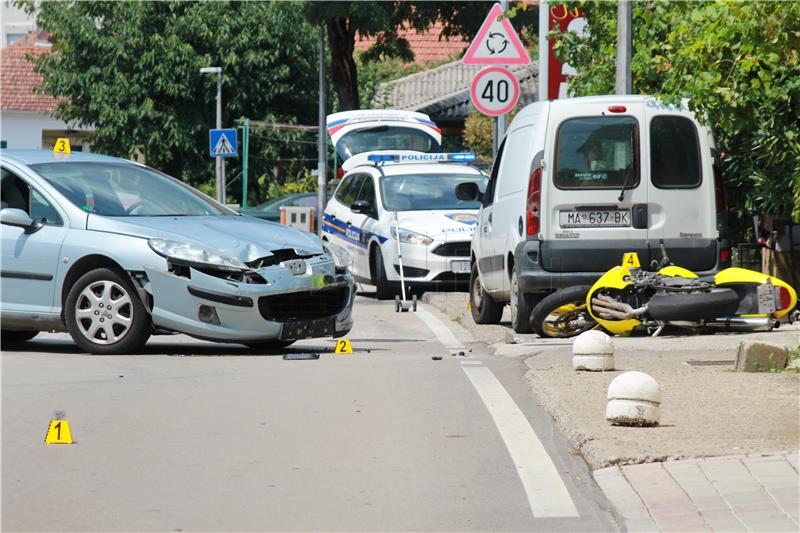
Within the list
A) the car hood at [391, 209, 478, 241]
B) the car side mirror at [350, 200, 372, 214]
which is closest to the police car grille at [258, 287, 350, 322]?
the car hood at [391, 209, 478, 241]

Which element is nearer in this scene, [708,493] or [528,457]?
[708,493]

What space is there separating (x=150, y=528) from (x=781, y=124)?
943cm

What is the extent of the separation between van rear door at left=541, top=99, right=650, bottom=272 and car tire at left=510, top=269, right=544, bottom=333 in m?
0.35

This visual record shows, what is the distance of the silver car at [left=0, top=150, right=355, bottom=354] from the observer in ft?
36.6

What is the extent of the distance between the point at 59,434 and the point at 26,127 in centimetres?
6444

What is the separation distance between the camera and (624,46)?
50.9 ft

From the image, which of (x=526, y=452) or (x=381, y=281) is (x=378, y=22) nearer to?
(x=381, y=281)

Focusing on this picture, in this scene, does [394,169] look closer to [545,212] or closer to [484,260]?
→ [484,260]

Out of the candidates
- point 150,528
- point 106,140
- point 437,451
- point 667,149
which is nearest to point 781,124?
point 667,149

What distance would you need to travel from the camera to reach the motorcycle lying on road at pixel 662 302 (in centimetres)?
1231

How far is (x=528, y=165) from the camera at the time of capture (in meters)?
13.1

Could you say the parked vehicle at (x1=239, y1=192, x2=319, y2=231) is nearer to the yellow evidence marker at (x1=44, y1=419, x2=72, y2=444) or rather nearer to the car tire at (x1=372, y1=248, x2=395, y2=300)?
the car tire at (x1=372, y1=248, x2=395, y2=300)

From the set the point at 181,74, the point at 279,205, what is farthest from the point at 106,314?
the point at 181,74

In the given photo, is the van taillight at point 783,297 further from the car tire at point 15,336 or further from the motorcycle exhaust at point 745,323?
the car tire at point 15,336
